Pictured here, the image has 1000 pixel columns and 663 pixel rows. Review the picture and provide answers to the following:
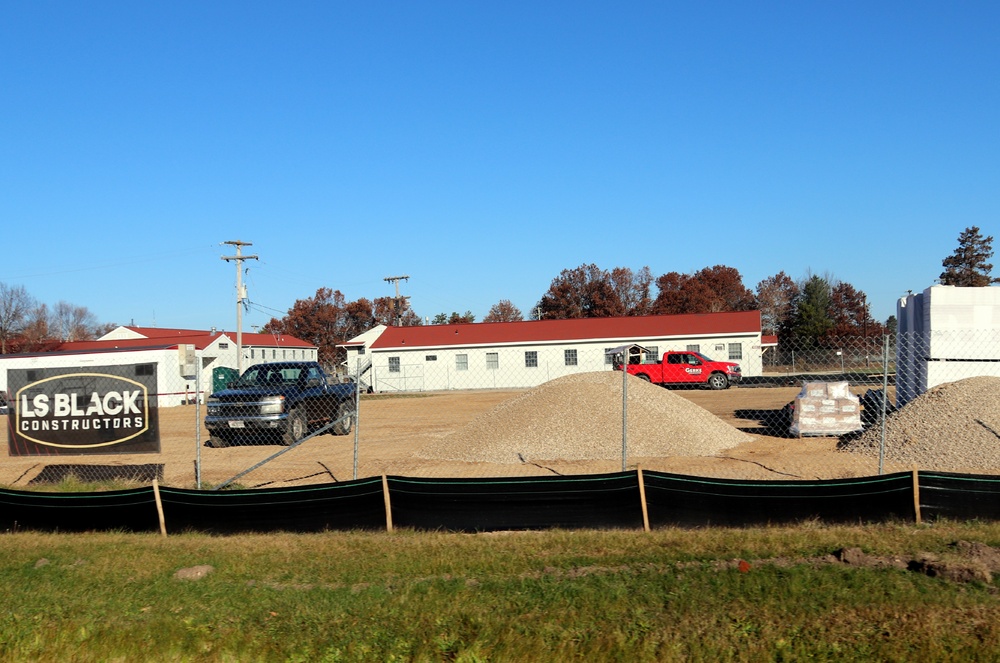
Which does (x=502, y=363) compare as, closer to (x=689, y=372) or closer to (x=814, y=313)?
(x=689, y=372)

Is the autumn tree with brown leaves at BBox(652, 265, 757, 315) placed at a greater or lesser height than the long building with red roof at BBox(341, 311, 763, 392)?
greater

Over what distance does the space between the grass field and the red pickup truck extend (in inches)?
1041

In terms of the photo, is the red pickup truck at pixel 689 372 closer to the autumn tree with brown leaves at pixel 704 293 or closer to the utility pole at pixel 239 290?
the utility pole at pixel 239 290

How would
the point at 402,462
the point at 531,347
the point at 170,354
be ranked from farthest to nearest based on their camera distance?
the point at 531,347 → the point at 170,354 → the point at 402,462

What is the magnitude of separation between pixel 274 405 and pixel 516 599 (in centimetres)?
1082

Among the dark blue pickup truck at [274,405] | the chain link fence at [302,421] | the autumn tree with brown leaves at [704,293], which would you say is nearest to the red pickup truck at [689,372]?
the chain link fence at [302,421]

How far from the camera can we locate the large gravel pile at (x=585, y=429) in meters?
14.1

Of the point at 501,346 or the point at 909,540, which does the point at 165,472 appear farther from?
the point at 501,346


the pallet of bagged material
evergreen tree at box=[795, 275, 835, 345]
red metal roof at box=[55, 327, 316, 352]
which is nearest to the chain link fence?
the pallet of bagged material

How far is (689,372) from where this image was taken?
34281 millimetres

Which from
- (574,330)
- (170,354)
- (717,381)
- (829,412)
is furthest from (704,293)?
(829,412)

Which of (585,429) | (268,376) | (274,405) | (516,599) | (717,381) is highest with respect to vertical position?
(268,376)

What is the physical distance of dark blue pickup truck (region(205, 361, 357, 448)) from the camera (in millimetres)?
16094

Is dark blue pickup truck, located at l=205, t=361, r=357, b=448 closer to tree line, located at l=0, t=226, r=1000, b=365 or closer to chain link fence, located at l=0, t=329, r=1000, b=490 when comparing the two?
chain link fence, located at l=0, t=329, r=1000, b=490
